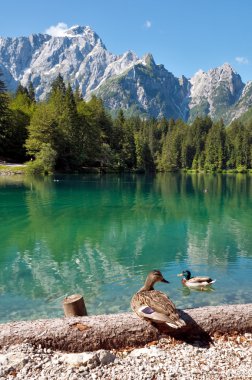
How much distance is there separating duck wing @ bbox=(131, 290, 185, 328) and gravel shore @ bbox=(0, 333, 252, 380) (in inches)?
22.8

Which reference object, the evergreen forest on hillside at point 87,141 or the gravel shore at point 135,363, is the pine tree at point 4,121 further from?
the gravel shore at point 135,363

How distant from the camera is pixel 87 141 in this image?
101000mm

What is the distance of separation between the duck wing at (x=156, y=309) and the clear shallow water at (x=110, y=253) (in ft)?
16.5

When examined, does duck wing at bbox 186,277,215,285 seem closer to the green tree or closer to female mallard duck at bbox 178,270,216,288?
female mallard duck at bbox 178,270,216,288

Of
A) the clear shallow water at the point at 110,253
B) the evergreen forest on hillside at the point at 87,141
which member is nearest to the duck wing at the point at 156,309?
the clear shallow water at the point at 110,253

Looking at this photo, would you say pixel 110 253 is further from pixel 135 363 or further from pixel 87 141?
pixel 87 141

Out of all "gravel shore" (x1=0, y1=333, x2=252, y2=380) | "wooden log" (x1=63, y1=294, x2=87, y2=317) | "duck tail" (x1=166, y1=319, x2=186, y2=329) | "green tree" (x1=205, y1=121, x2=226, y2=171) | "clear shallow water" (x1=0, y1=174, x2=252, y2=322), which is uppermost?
"green tree" (x1=205, y1=121, x2=226, y2=171)

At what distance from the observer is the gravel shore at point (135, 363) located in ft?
19.5

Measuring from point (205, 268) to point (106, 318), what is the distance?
1219 centimetres

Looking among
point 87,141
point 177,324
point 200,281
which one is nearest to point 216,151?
point 87,141

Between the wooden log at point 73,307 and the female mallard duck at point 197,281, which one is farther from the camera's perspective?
the female mallard duck at point 197,281

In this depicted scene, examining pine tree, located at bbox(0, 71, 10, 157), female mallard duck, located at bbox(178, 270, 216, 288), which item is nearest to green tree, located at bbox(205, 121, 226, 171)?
pine tree, located at bbox(0, 71, 10, 157)

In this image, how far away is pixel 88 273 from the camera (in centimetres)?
1702

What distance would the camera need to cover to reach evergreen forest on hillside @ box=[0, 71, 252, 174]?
295ft
